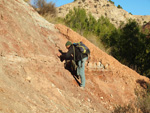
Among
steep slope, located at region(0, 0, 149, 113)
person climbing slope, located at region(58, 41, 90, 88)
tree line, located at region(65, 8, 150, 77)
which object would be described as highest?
tree line, located at region(65, 8, 150, 77)

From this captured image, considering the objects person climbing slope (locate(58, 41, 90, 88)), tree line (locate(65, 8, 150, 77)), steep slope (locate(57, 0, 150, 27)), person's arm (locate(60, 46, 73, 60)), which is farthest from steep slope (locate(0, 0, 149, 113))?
steep slope (locate(57, 0, 150, 27))

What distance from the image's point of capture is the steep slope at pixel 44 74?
430 centimetres

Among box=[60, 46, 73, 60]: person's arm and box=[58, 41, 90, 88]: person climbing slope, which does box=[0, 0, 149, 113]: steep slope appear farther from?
box=[58, 41, 90, 88]: person climbing slope

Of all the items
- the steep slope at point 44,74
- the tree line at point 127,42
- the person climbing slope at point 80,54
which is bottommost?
the steep slope at point 44,74

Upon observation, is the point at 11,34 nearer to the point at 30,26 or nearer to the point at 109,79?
the point at 30,26

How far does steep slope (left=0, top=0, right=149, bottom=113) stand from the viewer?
4297mm

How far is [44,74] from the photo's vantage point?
19.1 ft

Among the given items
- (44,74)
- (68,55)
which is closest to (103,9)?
(68,55)

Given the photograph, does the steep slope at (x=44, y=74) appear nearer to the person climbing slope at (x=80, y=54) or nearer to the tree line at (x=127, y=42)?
the person climbing slope at (x=80, y=54)

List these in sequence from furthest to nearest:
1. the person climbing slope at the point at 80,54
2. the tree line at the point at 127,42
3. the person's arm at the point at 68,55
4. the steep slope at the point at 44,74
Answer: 1. the tree line at the point at 127,42
2. the person's arm at the point at 68,55
3. the person climbing slope at the point at 80,54
4. the steep slope at the point at 44,74

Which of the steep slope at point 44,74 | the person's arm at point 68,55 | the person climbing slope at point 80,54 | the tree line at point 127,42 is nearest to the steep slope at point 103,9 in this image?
the tree line at point 127,42

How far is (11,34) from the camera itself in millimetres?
6160

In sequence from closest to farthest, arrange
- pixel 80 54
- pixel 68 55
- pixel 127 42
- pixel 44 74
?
pixel 44 74 < pixel 80 54 < pixel 68 55 < pixel 127 42

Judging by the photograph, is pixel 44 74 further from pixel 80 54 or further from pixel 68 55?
pixel 80 54
